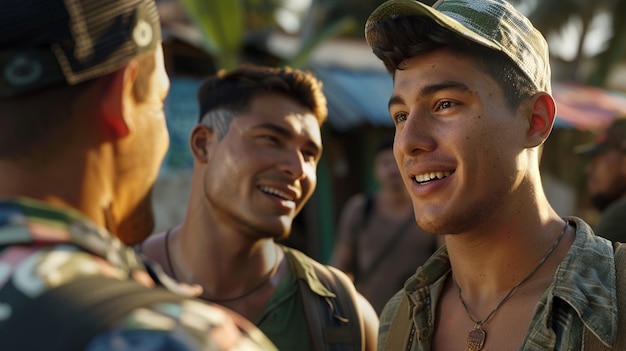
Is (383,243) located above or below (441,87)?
below

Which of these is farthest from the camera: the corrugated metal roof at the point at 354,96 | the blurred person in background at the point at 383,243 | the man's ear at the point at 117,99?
the corrugated metal roof at the point at 354,96

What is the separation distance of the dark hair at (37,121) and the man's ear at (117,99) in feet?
0.18

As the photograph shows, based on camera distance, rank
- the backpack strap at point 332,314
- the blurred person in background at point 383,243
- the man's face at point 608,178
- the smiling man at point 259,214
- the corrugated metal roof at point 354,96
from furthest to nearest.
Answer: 1. the corrugated metal roof at point 354,96
2. the blurred person in background at point 383,243
3. the man's face at point 608,178
4. the smiling man at point 259,214
5. the backpack strap at point 332,314

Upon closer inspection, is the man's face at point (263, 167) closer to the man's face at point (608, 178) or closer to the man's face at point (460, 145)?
the man's face at point (460, 145)

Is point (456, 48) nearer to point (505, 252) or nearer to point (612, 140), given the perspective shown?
point (505, 252)

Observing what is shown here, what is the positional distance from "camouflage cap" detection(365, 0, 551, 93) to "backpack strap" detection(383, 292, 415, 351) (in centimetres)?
97

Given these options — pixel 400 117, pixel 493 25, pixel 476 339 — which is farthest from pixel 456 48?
pixel 476 339

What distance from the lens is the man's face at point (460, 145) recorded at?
2.74 meters

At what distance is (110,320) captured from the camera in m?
1.52

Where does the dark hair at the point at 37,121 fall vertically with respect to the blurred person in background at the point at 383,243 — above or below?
above

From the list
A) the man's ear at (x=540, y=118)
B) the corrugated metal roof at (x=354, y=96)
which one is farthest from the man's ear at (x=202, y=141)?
the corrugated metal roof at (x=354, y=96)

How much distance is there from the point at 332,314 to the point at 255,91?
3.78 ft

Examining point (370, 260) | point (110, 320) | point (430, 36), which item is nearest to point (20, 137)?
point (110, 320)

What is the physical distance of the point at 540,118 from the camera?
2.84 meters
